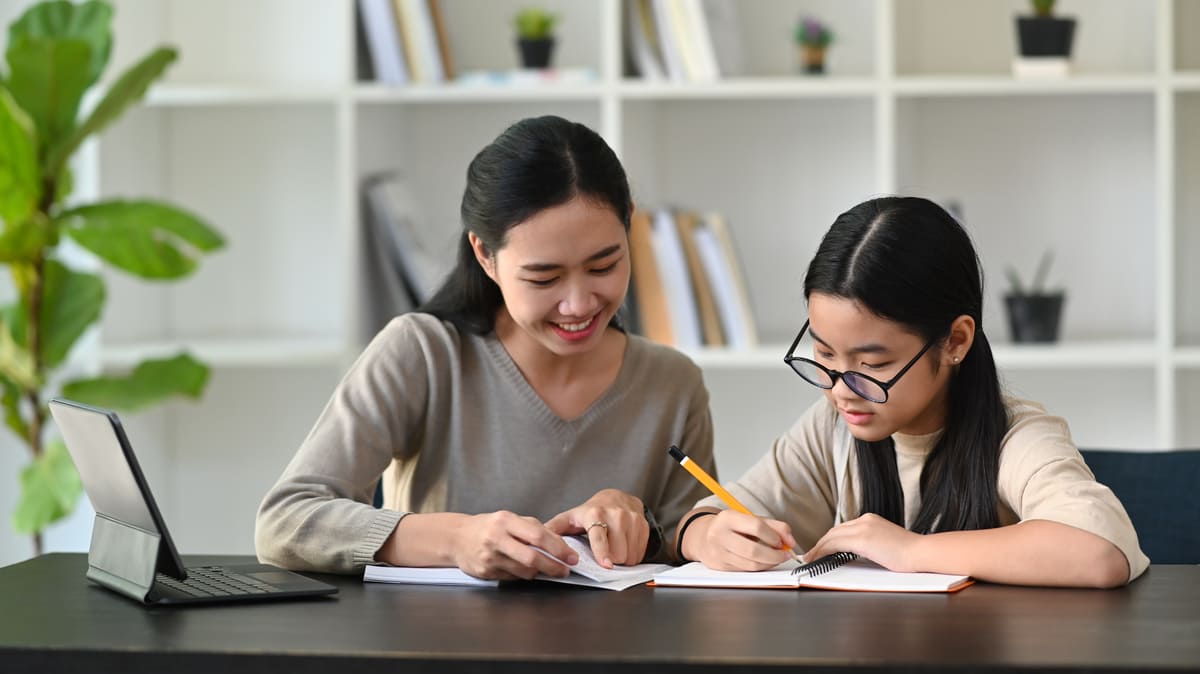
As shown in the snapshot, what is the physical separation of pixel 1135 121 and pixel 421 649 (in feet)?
7.84

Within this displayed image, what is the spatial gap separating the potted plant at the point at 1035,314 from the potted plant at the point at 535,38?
1058mm

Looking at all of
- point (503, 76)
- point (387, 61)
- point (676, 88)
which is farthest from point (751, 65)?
point (387, 61)

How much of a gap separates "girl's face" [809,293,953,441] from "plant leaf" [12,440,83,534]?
170 centimetres

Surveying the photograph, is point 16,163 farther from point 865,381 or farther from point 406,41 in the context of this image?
point 865,381

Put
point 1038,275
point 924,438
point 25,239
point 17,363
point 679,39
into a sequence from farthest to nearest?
point 1038,275 < point 679,39 < point 17,363 < point 25,239 < point 924,438

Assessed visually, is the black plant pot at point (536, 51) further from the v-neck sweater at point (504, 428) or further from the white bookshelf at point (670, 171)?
the v-neck sweater at point (504, 428)

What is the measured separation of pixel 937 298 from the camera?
5.08 feet

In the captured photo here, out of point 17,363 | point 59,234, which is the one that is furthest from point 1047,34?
point 17,363

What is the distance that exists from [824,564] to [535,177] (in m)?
0.56

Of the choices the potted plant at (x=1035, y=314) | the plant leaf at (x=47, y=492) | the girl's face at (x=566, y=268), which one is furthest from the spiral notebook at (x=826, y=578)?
the plant leaf at (x=47, y=492)

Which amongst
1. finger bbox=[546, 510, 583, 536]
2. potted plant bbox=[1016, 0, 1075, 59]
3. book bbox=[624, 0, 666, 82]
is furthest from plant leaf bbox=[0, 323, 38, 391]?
potted plant bbox=[1016, 0, 1075, 59]

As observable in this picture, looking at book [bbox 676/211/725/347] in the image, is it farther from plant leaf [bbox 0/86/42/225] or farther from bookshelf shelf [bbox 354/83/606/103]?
plant leaf [bbox 0/86/42/225]

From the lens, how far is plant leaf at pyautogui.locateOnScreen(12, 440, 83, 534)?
8.84ft

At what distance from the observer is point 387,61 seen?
2.91 m
